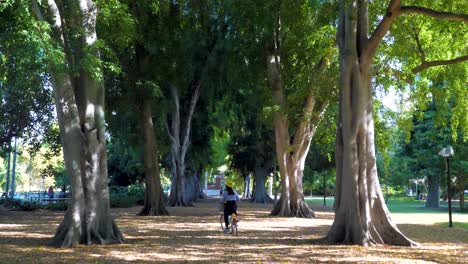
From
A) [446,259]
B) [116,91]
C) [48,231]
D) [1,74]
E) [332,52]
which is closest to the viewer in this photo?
[446,259]

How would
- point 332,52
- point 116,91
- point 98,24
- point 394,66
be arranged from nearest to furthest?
point 98,24 → point 394,66 → point 332,52 → point 116,91

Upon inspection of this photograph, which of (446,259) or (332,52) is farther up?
(332,52)

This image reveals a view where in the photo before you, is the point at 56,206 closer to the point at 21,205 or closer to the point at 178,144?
the point at 21,205

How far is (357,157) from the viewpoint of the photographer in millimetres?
13648

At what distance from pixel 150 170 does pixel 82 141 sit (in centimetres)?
1291

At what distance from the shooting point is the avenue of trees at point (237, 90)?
13.2 meters

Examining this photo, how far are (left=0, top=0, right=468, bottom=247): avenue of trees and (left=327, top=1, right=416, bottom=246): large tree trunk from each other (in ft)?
0.12

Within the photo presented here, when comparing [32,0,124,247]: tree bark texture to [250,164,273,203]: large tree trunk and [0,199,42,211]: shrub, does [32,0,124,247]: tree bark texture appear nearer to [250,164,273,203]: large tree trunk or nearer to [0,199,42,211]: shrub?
[0,199,42,211]: shrub

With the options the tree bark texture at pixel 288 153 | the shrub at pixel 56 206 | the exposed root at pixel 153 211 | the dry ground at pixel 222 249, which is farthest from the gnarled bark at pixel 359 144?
the shrub at pixel 56 206

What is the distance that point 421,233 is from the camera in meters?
18.1

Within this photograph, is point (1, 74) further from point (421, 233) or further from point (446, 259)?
point (421, 233)

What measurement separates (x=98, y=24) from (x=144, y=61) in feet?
35.1

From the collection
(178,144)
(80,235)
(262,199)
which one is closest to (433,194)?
(262,199)

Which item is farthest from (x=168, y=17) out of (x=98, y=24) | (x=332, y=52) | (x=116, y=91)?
(x=98, y=24)
